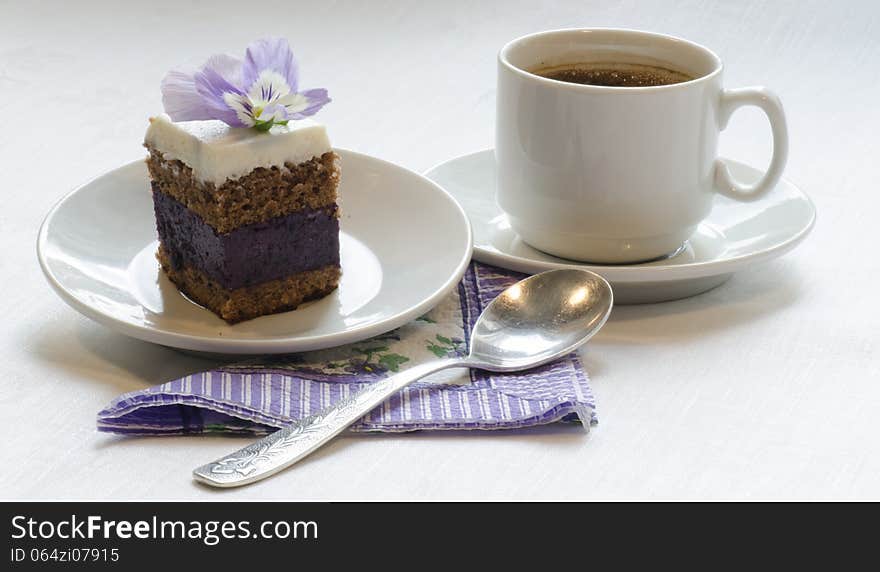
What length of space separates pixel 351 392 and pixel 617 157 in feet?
1.52

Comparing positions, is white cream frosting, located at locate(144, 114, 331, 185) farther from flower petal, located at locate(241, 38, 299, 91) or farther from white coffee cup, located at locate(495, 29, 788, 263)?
white coffee cup, located at locate(495, 29, 788, 263)

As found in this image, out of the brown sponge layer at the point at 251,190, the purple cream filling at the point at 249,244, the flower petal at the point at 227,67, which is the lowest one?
the purple cream filling at the point at 249,244

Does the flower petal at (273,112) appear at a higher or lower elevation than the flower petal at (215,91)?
lower

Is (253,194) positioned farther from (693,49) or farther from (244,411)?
(693,49)

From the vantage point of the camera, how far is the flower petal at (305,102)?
1391mm

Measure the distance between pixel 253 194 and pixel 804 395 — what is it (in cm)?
69

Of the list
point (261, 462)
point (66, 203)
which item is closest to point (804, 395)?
point (261, 462)

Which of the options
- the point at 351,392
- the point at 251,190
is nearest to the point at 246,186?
the point at 251,190

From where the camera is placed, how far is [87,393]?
4.36ft

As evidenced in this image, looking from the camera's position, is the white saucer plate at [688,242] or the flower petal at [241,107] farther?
the white saucer plate at [688,242]

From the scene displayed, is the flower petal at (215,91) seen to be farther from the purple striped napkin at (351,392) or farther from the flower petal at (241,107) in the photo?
the purple striped napkin at (351,392)

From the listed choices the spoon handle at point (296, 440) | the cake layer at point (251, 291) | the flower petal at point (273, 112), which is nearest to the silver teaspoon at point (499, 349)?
the spoon handle at point (296, 440)

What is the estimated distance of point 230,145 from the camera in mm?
1365

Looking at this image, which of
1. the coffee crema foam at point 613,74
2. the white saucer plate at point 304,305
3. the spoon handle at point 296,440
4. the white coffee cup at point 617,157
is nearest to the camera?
the spoon handle at point 296,440
